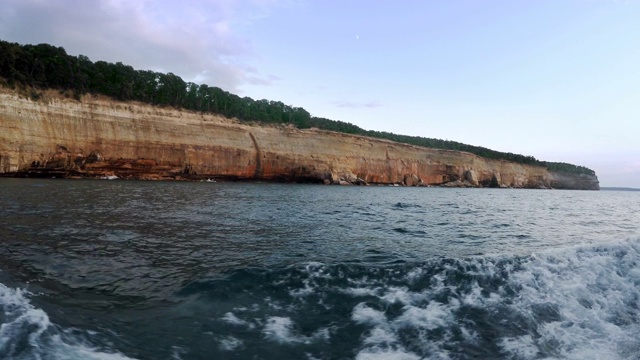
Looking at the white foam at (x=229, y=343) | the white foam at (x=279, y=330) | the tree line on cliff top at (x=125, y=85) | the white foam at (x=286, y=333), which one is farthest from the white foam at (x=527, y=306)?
the tree line on cliff top at (x=125, y=85)

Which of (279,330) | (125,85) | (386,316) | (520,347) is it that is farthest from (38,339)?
(125,85)

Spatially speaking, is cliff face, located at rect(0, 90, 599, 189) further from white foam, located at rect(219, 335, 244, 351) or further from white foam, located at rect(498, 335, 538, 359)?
white foam, located at rect(498, 335, 538, 359)

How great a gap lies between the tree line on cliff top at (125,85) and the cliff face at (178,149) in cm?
158

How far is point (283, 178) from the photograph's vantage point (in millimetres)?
54781

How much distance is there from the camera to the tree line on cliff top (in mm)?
34094

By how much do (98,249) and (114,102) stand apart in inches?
1487

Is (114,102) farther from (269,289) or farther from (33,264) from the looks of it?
(269,289)

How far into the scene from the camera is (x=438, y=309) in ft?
18.3

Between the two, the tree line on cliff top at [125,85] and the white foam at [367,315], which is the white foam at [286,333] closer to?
the white foam at [367,315]

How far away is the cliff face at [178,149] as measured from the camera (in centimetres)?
3309

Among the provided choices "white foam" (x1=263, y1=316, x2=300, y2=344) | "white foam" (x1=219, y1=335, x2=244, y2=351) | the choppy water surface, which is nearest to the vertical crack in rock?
the choppy water surface

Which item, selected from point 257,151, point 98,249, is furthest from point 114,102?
point 98,249

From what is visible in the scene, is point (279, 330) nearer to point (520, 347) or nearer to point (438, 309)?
point (438, 309)

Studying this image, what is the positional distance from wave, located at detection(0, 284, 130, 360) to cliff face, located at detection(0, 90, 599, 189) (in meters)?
34.3
